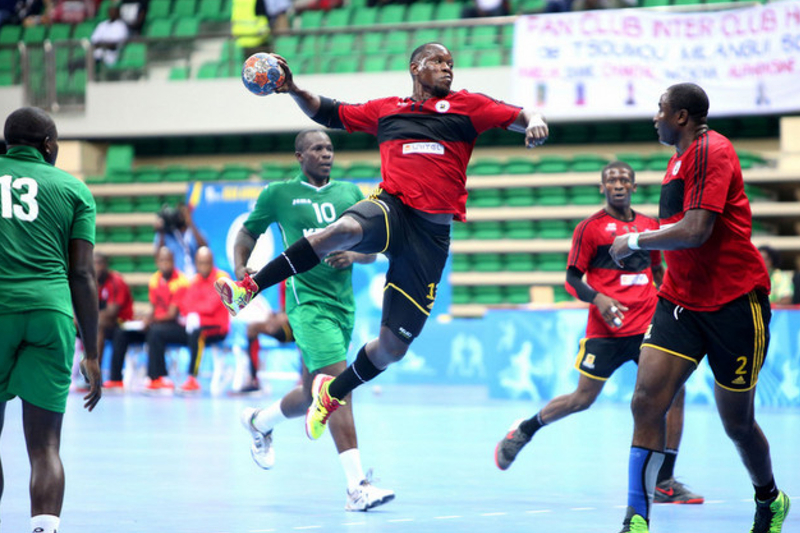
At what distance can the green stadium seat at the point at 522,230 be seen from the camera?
19984 mm

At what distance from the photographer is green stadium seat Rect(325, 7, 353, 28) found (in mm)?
22266

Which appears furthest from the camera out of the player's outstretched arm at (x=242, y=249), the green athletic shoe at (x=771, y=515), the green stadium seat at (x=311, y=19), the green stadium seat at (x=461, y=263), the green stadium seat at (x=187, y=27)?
the green stadium seat at (x=187, y=27)

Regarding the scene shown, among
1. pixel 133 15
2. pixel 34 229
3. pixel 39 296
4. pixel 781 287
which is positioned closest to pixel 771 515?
pixel 39 296

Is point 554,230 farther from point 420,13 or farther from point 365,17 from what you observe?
point 365,17

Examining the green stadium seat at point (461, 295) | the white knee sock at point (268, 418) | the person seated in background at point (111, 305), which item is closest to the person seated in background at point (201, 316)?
the person seated in background at point (111, 305)

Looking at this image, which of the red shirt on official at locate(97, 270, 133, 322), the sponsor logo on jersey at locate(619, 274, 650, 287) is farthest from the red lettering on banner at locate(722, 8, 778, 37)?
the sponsor logo on jersey at locate(619, 274, 650, 287)

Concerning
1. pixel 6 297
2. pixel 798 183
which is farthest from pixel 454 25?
pixel 6 297

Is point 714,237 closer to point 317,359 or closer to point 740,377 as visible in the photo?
point 740,377

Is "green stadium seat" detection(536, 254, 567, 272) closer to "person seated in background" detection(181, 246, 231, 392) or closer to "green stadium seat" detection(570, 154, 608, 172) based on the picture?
"green stadium seat" detection(570, 154, 608, 172)

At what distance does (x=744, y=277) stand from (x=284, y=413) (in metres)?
3.36

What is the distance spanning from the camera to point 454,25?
65.4 feet

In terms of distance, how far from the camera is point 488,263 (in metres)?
20.2

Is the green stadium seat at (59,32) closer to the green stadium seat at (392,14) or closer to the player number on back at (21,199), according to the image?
the green stadium seat at (392,14)

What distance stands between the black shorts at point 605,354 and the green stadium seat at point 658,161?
1153 cm
